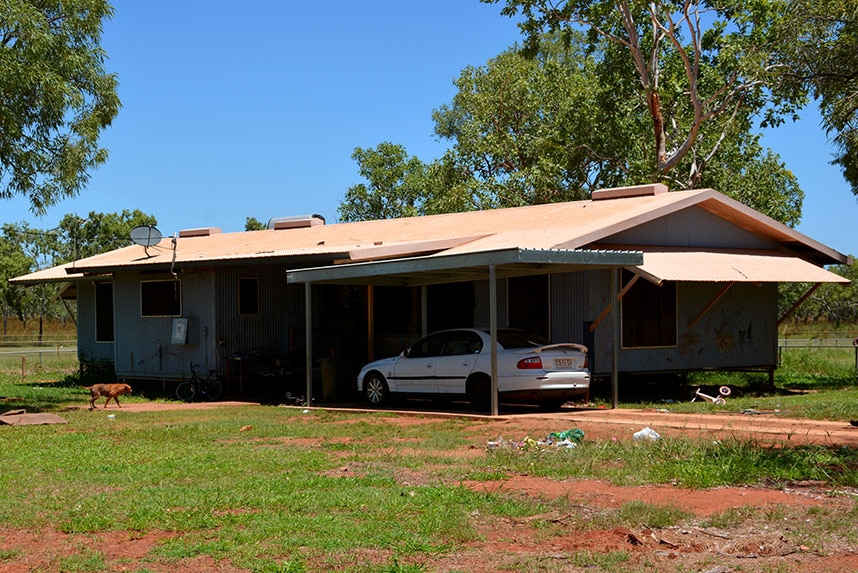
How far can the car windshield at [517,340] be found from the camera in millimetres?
16641

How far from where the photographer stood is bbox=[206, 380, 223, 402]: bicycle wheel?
70.9 feet

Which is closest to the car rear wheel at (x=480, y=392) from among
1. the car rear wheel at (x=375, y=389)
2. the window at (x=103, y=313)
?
the car rear wheel at (x=375, y=389)

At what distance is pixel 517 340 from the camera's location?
16906 millimetres

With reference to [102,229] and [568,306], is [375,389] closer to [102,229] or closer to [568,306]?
[568,306]

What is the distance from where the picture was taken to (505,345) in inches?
652

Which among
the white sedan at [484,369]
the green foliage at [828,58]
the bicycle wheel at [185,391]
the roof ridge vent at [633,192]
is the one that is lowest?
the bicycle wheel at [185,391]

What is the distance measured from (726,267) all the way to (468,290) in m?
4.94

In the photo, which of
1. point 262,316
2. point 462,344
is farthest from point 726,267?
point 262,316

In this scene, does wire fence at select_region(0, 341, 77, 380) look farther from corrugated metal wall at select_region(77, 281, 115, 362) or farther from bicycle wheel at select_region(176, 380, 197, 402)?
bicycle wheel at select_region(176, 380, 197, 402)

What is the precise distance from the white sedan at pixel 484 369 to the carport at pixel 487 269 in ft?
1.76

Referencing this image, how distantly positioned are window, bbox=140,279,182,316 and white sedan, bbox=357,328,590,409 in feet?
22.2

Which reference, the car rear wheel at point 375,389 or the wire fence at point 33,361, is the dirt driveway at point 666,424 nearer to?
the car rear wheel at point 375,389

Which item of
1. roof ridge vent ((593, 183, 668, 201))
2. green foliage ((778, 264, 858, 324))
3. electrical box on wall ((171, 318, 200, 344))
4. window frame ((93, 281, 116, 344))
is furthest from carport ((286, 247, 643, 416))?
green foliage ((778, 264, 858, 324))

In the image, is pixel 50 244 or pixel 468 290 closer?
pixel 468 290
